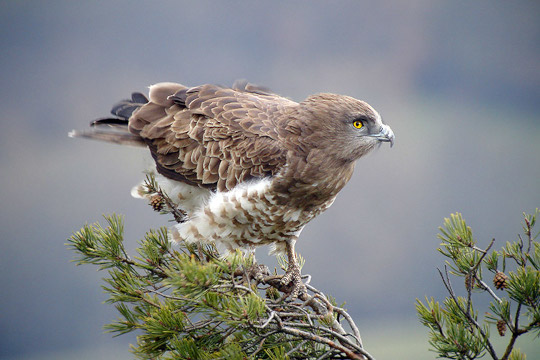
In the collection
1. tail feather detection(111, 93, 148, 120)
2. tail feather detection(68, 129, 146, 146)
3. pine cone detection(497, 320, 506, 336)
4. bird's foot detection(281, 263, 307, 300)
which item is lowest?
pine cone detection(497, 320, 506, 336)

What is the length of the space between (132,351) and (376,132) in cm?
135

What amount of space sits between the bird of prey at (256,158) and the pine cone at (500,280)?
2.69 ft

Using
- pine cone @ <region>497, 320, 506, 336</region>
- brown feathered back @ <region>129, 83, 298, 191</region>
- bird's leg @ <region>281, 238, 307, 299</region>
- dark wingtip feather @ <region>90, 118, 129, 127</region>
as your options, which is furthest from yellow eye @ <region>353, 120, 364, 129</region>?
dark wingtip feather @ <region>90, 118, 129, 127</region>

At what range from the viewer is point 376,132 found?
245 cm

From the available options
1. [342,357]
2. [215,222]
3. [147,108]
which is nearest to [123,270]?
[215,222]

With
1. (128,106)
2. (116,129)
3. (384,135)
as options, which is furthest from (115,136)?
(384,135)

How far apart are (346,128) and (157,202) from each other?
2.89 feet

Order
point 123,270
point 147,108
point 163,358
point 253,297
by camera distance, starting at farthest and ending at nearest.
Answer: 1. point 147,108
2. point 123,270
3. point 163,358
4. point 253,297

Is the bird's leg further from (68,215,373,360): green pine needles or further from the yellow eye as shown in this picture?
the yellow eye

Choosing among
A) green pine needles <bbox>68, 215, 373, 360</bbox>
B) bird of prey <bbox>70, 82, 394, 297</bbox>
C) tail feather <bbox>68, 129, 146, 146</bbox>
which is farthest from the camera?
tail feather <bbox>68, 129, 146, 146</bbox>

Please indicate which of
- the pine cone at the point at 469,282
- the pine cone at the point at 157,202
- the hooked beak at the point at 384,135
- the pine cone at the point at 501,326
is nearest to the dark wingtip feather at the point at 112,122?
the pine cone at the point at 157,202

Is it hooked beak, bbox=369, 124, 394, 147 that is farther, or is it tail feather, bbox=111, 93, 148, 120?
tail feather, bbox=111, 93, 148, 120

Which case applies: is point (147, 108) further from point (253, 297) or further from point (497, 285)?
point (497, 285)

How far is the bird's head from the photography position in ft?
8.00
